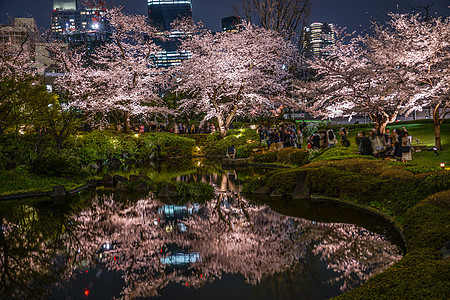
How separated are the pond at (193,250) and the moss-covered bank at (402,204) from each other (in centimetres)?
75

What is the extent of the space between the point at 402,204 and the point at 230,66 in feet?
88.5

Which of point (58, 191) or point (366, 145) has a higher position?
point (366, 145)

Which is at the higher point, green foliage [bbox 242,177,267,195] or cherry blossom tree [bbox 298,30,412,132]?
cherry blossom tree [bbox 298,30,412,132]

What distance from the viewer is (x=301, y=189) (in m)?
13.9

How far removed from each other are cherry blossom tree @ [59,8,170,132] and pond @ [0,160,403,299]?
20864mm

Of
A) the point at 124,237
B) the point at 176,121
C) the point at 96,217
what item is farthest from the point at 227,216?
the point at 176,121

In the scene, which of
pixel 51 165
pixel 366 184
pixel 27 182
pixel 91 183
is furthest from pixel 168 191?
pixel 366 184

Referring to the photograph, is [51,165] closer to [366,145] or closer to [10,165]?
[10,165]

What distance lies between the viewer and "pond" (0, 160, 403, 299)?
6.39 metres

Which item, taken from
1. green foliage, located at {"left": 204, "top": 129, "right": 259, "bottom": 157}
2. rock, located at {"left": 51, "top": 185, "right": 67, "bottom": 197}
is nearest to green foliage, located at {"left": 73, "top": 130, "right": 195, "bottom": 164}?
green foliage, located at {"left": 204, "top": 129, "right": 259, "bottom": 157}

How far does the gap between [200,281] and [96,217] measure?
6.32 m

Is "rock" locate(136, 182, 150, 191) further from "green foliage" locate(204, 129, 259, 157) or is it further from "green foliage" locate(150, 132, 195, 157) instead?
"green foliage" locate(150, 132, 195, 157)

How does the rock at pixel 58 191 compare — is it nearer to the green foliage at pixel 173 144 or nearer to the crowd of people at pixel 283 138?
the crowd of people at pixel 283 138

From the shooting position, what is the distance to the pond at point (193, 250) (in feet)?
21.0
